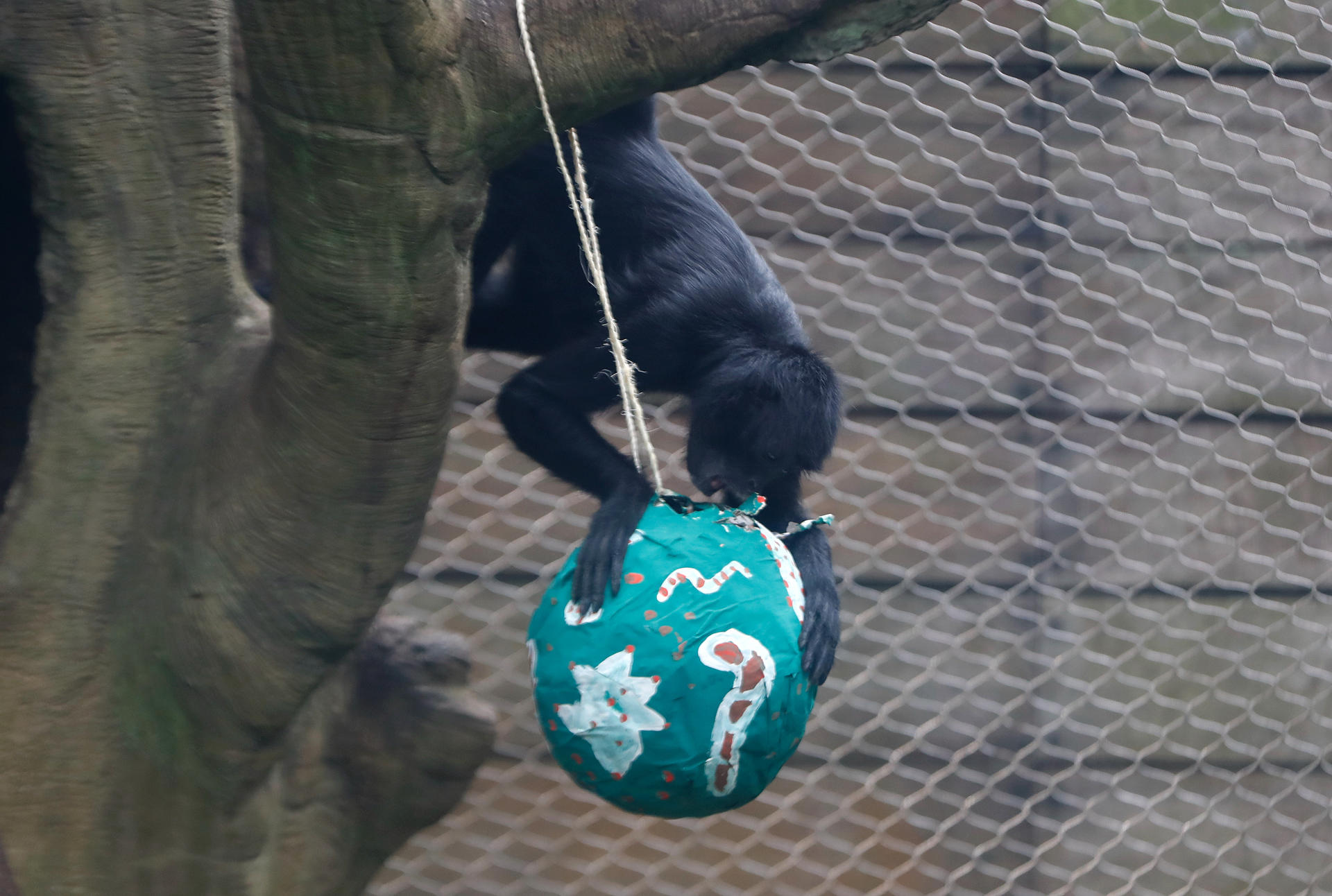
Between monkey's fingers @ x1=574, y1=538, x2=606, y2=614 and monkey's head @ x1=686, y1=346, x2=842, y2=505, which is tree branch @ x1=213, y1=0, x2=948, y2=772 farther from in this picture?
monkey's head @ x1=686, y1=346, x2=842, y2=505

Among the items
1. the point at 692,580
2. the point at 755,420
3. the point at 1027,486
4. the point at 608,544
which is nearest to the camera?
the point at 692,580

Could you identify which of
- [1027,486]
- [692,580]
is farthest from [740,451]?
[1027,486]

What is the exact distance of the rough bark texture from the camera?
61 cm

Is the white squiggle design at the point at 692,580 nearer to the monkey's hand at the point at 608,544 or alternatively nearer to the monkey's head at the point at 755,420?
the monkey's hand at the point at 608,544

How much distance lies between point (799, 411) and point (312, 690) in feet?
1.71

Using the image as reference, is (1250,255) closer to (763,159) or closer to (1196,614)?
(1196,614)

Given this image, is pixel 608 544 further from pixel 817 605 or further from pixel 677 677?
pixel 817 605

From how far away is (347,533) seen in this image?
72 cm

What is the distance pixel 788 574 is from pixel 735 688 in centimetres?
10

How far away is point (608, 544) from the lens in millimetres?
833

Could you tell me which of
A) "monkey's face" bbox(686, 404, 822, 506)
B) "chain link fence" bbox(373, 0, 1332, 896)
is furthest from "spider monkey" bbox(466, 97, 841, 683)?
"chain link fence" bbox(373, 0, 1332, 896)

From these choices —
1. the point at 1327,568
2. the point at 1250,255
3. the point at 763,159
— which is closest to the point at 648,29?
the point at 763,159

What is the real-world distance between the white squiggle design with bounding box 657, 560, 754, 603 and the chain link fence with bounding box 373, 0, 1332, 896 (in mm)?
1036

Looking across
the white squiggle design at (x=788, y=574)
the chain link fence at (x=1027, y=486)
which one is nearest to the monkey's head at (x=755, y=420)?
the white squiggle design at (x=788, y=574)
